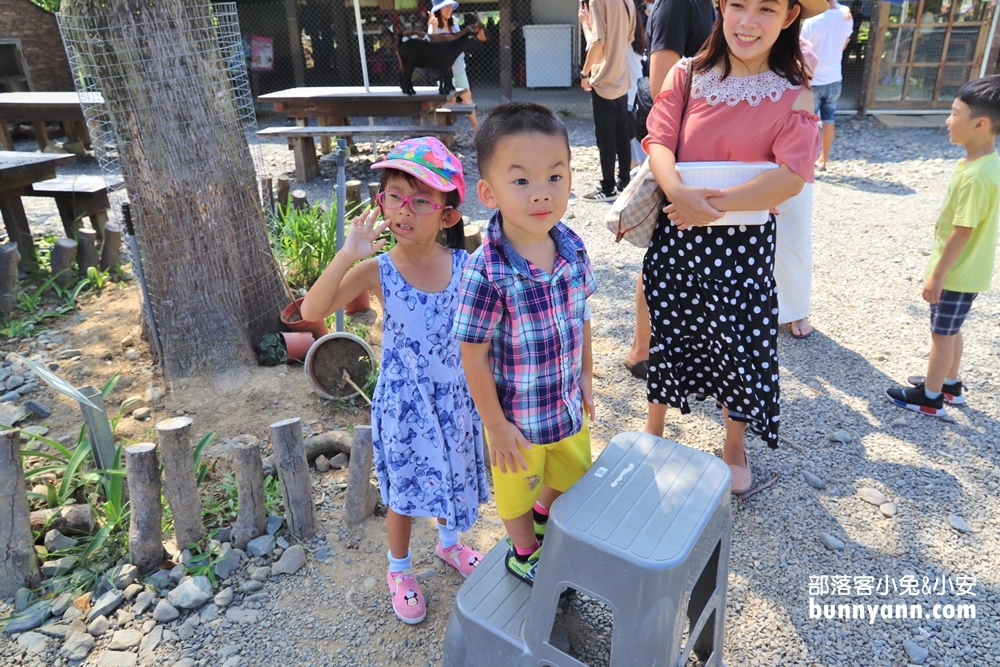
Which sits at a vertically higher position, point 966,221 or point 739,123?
point 739,123

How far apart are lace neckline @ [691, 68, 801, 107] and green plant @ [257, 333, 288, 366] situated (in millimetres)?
2412

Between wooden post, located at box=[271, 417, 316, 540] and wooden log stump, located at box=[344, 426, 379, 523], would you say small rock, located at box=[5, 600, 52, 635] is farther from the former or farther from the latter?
wooden log stump, located at box=[344, 426, 379, 523]

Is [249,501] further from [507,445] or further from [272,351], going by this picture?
[272,351]

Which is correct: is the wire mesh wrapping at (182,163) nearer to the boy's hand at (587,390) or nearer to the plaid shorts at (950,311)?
the boy's hand at (587,390)

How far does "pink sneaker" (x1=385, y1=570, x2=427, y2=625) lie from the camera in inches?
84.0

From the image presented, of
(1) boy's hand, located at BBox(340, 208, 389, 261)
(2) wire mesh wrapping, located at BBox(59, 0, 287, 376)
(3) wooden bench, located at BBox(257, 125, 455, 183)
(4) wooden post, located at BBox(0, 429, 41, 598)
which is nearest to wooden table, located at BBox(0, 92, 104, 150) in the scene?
(3) wooden bench, located at BBox(257, 125, 455, 183)

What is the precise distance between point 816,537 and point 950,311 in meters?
1.20

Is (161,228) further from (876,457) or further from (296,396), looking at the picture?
(876,457)

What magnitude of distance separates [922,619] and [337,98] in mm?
6981

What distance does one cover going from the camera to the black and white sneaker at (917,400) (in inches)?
123

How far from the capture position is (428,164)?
5.90ft

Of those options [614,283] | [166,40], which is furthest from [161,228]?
[614,283]

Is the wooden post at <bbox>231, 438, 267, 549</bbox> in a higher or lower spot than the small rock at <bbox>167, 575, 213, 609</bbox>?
higher

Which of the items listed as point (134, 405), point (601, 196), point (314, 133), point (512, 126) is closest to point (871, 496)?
point (512, 126)
